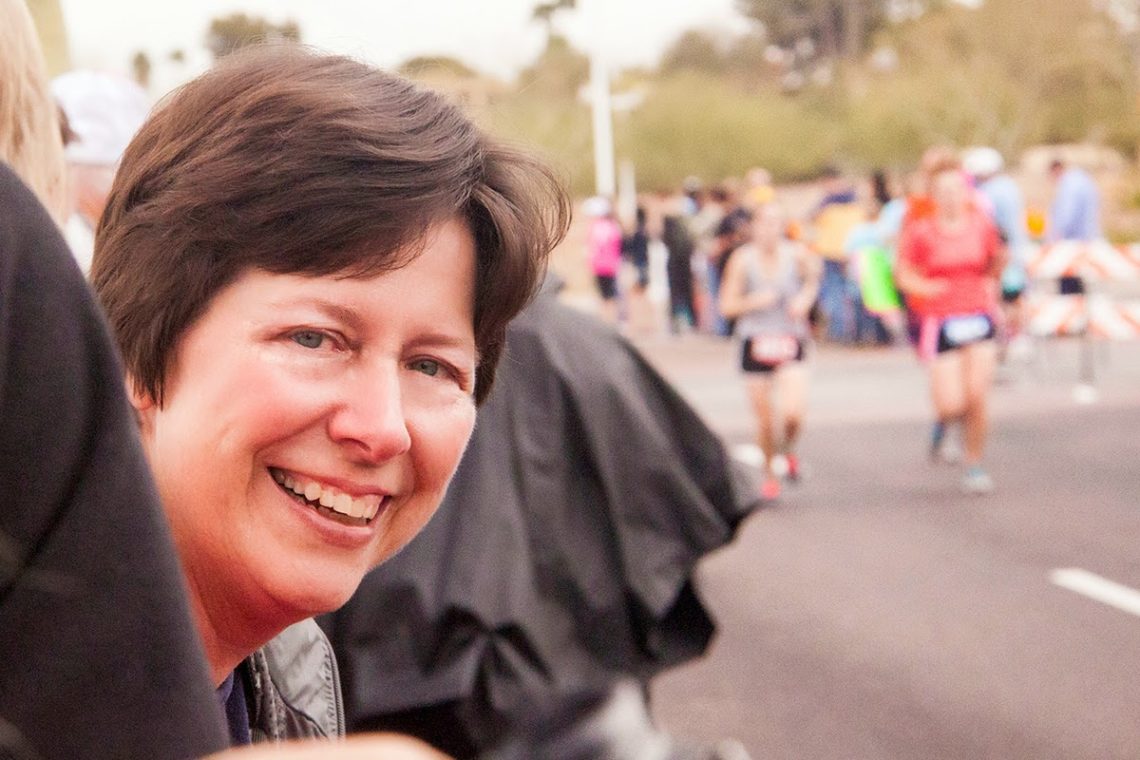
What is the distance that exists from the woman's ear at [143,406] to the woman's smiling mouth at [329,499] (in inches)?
4.9

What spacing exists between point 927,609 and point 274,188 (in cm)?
644

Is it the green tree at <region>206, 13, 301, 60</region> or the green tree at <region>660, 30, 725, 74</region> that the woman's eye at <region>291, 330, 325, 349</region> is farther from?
the green tree at <region>660, 30, 725, 74</region>

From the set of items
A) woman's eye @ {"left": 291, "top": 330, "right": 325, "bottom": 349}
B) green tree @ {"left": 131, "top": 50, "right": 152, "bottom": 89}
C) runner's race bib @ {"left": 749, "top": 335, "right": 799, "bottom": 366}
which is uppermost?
woman's eye @ {"left": 291, "top": 330, "right": 325, "bottom": 349}

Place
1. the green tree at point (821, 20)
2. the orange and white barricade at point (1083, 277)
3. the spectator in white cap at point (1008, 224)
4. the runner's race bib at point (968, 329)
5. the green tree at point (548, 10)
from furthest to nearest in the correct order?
the green tree at point (821, 20) < the green tree at point (548, 10) < the orange and white barricade at point (1083, 277) < the spectator in white cap at point (1008, 224) < the runner's race bib at point (968, 329)

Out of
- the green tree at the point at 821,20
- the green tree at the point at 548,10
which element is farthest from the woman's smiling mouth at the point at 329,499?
the green tree at the point at 821,20

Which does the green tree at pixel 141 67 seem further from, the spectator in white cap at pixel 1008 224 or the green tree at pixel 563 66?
the green tree at pixel 563 66

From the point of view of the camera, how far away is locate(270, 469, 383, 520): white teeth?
1516 millimetres

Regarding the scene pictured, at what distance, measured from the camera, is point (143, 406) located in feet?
5.07

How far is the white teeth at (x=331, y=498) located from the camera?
1516mm

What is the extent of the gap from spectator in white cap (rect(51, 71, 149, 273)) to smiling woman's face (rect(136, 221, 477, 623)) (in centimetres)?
286

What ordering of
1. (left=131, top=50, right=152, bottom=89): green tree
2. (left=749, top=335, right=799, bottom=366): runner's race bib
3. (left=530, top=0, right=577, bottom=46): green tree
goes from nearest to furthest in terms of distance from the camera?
(left=131, top=50, right=152, bottom=89): green tree < (left=749, top=335, right=799, bottom=366): runner's race bib < (left=530, top=0, right=577, bottom=46): green tree

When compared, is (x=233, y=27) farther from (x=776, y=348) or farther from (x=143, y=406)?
(x=776, y=348)

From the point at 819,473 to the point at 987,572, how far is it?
3379 mm

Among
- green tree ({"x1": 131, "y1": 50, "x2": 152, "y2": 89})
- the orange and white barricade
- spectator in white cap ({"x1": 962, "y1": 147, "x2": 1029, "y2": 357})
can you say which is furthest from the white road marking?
the orange and white barricade
